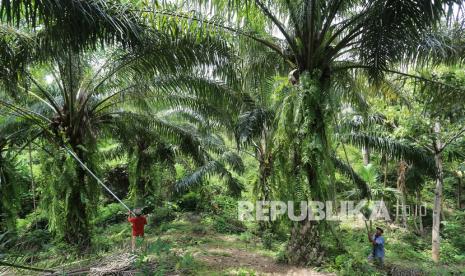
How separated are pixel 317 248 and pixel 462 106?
4004mm

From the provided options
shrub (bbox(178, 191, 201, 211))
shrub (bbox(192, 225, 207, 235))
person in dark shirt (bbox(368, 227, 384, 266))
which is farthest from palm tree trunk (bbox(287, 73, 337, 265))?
shrub (bbox(178, 191, 201, 211))

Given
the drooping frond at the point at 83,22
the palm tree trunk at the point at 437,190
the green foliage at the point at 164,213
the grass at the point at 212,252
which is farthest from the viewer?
the green foliage at the point at 164,213

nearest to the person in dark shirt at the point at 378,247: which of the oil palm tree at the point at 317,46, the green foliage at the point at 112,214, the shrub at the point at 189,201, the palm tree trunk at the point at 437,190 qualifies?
the oil palm tree at the point at 317,46

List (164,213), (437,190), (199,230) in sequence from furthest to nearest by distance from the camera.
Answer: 1. (164,213)
2. (199,230)
3. (437,190)

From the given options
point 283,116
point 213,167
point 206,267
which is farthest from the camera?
point 213,167

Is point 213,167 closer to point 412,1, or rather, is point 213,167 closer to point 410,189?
point 412,1

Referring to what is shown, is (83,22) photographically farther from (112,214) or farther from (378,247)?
(112,214)

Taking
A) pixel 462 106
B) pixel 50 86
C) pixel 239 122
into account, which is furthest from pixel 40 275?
pixel 462 106

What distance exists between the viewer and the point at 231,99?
8.48 m

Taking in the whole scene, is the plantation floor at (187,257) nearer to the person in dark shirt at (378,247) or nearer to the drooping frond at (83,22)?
the person in dark shirt at (378,247)

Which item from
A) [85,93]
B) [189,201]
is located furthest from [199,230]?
[85,93]

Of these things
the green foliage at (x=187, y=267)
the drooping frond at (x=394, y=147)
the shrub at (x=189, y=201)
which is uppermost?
the drooping frond at (x=394, y=147)

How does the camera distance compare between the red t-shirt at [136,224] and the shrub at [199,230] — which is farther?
the shrub at [199,230]

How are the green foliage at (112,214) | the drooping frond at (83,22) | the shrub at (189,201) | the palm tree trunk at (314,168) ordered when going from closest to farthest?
the drooping frond at (83,22) < the palm tree trunk at (314,168) < the green foliage at (112,214) < the shrub at (189,201)
